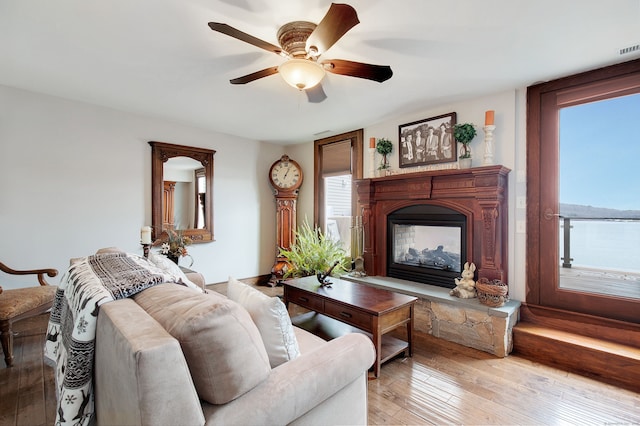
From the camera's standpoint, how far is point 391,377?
2164 mm

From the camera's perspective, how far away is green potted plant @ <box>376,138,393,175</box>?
373 cm

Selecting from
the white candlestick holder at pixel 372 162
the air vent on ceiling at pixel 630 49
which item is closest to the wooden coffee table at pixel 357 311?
the white candlestick holder at pixel 372 162

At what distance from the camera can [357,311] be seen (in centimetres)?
226

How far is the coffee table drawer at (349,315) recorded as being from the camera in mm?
2209

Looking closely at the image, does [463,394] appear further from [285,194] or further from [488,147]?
[285,194]

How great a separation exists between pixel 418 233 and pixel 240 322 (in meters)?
2.89

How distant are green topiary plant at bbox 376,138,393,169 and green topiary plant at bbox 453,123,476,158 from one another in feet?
2.78

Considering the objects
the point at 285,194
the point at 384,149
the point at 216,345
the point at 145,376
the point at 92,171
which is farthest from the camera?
the point at 285,194

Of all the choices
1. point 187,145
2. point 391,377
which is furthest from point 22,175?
point 391,377

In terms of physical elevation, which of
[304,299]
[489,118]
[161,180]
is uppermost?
[489,118]

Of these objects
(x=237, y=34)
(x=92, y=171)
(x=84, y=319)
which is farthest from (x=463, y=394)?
(x=92, y=171)

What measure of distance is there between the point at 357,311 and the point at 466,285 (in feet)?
4.16

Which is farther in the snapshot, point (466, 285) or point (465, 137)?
point (465, 137)

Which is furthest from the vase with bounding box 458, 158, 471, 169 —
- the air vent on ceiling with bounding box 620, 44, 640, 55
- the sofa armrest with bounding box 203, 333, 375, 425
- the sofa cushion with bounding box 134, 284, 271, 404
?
the sofa cushion with bounding box 134, 284, 271, 404
